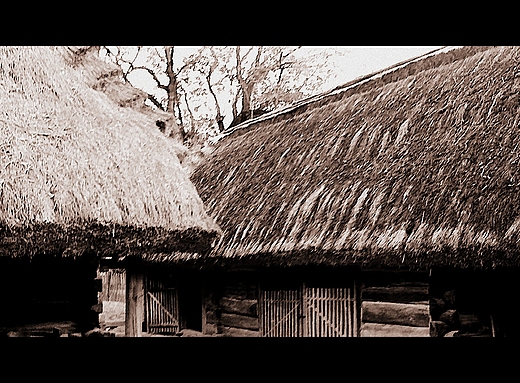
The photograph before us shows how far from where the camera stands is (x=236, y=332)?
6.48 metres

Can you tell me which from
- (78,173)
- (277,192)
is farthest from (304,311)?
(78,173)

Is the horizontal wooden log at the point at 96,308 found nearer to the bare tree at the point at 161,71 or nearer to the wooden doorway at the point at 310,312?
the wooden doorway at the point at 310,312

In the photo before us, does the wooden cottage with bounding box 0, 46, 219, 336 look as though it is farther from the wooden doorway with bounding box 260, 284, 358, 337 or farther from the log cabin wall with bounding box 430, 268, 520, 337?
the log cabin wall with bounding box 430, 268, 520, 337

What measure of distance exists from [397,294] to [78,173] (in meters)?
2.58

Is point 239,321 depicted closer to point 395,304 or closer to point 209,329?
point 209,329

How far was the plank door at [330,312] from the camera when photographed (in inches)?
211

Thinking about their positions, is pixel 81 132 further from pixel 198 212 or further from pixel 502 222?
pixel 502 222

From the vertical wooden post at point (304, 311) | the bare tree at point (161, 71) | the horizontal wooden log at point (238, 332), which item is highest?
the bare tree at point (161, 71)

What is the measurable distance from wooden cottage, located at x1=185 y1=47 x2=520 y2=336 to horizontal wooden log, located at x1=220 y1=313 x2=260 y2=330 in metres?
0.02

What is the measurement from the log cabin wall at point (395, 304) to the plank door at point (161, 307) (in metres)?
2.88

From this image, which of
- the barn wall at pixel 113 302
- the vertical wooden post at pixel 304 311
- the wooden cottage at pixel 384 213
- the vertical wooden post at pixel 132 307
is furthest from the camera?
the barn wall at pixel 113 302

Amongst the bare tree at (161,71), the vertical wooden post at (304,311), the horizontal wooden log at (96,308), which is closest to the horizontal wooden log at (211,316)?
the vertical wooden post at (304,311)

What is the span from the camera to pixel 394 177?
5.18 metres
